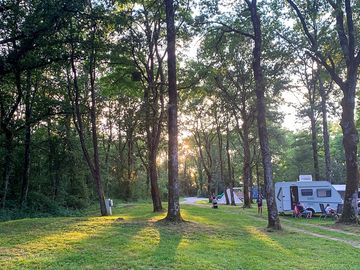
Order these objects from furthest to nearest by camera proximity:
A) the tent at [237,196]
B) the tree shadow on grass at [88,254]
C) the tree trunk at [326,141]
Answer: the tent at [237,196]
the tree trunk at [326,141]
the tree shadow on grass at [88,254]

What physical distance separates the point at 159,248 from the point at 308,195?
59.9ft

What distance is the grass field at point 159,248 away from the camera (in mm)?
7570

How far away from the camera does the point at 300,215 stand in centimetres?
2412

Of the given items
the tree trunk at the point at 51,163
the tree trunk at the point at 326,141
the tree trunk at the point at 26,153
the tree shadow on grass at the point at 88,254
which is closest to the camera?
the tree shadow on grass at the point at 88,254

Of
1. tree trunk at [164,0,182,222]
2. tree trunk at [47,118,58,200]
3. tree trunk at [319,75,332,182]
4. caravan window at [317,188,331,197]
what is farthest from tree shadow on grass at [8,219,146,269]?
tree trunk at [319,75,332,182]

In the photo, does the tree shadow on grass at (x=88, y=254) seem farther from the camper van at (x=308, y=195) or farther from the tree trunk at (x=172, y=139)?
the camper van at (x=308, y=195)

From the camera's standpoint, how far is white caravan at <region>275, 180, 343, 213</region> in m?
24.4

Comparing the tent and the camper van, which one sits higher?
the camper van

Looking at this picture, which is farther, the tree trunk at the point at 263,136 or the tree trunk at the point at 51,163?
the tree trunk at the point at 51,163

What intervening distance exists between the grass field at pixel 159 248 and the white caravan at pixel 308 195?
1102cm

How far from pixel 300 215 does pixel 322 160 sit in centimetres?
3103

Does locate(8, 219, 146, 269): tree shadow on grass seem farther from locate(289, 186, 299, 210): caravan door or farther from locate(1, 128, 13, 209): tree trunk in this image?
locate(289, 186, 299, 210): caravan door

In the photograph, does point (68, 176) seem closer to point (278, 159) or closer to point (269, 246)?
point (269, 246)

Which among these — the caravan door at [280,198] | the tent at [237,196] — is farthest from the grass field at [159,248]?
the tent at [237,196]
